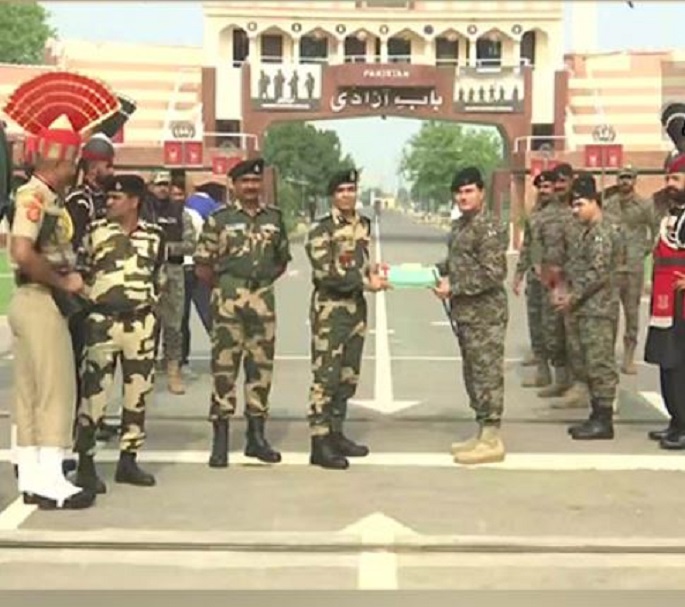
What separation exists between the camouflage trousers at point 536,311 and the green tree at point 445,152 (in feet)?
→ 275

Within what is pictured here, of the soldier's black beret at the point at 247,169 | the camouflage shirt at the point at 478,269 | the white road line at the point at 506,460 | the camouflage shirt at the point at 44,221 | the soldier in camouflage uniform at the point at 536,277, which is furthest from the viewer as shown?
the soldier in camouflage uniform at the point at 536,277

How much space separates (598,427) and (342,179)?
263 centimetres

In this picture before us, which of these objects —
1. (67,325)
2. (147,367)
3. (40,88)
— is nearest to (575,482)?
(147,367)

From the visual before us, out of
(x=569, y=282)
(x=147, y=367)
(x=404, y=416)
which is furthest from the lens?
(x=404, y=416)

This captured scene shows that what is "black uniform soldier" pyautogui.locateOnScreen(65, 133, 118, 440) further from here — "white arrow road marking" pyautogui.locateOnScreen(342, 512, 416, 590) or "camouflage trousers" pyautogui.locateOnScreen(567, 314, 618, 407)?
"camouflage trousers" pyautogui.locateOnScreen(567, 314, 618, 407)

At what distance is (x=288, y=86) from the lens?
187 feet

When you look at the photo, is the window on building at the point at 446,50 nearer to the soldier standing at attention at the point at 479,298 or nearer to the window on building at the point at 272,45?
the window on building at the point at 272,45

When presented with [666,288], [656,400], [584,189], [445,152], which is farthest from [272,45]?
[666,288]

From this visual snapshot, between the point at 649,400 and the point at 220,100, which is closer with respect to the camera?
the point at 649,400

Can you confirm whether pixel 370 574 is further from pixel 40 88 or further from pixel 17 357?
pixel 40 88

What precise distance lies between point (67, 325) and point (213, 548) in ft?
5.23

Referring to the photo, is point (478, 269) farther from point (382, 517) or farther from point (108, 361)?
point (108, 361)

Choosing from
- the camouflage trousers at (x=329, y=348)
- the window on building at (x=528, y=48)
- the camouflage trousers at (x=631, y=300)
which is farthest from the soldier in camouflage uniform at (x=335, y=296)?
the window on building at (x=528, y=48)

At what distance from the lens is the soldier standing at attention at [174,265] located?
35.5 feet
